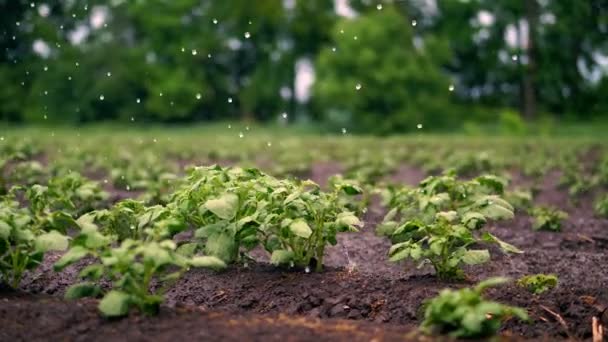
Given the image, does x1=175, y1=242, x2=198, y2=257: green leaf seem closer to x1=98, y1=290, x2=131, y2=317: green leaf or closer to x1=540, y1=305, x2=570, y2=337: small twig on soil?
x1=98, y1=290, x2=131, y2=317: green leaf

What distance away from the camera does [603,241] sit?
680 centimetres

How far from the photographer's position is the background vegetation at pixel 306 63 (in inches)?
1216

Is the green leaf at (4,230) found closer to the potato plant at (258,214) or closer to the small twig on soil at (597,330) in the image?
the potato plant at (258,214)

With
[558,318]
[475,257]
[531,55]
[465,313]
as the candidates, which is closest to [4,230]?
[465,313]

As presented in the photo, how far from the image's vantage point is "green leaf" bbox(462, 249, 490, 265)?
14.8 ft

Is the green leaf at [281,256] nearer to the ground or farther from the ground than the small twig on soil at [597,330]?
farther from the ground

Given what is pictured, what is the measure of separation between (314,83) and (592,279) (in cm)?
2788

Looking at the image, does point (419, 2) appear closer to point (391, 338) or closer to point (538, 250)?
point (538, 250)

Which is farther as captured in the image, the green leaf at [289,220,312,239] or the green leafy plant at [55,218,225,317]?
the green leaf at [289,220,312,239]

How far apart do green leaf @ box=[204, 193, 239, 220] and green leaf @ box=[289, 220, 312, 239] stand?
1.07ft

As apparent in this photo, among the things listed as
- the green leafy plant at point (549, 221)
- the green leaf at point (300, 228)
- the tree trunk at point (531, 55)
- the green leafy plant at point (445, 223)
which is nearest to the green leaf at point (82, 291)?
the green leaf at point (300, 228)

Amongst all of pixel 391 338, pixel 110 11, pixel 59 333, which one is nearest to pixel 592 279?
pixel 391 338

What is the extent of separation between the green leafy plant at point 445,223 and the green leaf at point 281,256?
54 centimetres

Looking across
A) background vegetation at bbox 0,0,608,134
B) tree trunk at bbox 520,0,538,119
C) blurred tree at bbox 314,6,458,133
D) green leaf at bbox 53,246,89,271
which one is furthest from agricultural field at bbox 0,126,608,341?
tree trunk at bbox 520,0,538,119
